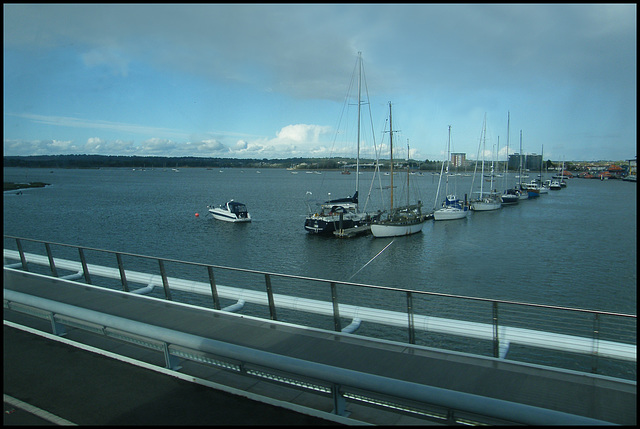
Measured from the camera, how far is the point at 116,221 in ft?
176

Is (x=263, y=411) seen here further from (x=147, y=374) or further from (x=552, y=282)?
(x=552, y=282)

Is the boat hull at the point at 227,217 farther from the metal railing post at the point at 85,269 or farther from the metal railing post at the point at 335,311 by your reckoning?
the metal railing post at the point at 335,311

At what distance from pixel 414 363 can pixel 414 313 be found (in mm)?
1008

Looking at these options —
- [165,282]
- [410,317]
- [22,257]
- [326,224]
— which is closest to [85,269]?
[22,257]

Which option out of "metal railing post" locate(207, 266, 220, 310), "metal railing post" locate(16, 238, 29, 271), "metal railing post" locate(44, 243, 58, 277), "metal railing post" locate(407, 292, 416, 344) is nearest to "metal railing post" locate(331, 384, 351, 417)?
"metal railing post" locate(407, 292, 416, 344)

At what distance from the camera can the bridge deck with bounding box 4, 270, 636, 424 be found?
13.8 ft

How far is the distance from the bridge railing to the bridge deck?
49cm

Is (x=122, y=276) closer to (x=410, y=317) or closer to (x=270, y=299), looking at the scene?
(x=270, y=299)

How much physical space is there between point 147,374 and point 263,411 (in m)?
1.61

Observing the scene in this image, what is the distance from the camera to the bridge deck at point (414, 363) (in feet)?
13.8

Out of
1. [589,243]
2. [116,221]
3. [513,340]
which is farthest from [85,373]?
[116,221]

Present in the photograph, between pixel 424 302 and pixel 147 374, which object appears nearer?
pixel 147 374

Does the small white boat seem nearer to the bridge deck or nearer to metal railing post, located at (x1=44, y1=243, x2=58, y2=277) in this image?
metal railing post, located at (x1=44, y1=243, x2=58, y2=277)

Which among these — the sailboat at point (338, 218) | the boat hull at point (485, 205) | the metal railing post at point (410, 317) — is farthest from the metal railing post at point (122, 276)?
the boat hull at point (485, 205)
